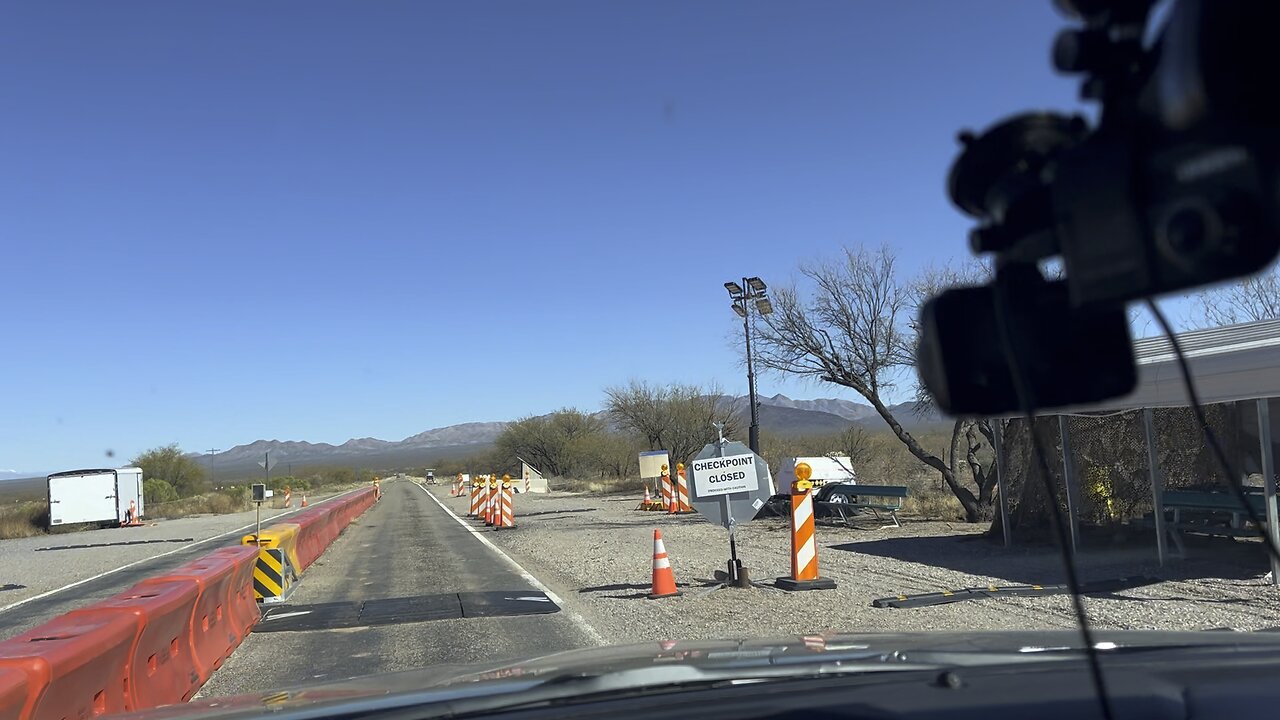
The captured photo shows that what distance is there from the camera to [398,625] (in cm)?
963

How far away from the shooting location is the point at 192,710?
3389 mm

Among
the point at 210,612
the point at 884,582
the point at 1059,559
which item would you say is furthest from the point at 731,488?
the point at 210,612

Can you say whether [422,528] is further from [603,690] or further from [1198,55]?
[1198,55]

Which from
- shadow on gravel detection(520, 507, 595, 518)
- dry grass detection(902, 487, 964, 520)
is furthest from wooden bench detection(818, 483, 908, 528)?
shadow on gravel detection(520, 507, 595, 518)

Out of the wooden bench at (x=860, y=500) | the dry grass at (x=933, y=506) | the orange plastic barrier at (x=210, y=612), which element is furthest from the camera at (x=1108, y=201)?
the dry grass at (x=933, y=506)

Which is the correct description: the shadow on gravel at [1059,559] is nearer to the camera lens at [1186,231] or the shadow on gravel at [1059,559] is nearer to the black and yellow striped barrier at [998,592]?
the black and yellow striped barrier at [998,592]

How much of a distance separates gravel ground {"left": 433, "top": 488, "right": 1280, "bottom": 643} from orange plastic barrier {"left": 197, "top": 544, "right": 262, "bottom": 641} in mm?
3524

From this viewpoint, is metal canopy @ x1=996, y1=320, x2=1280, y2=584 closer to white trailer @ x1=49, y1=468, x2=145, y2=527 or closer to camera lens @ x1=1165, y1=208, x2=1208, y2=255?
camera lens @ x1=1165, y1=208, x2=1208, y2=255

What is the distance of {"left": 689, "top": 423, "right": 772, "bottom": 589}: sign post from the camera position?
11.6 m

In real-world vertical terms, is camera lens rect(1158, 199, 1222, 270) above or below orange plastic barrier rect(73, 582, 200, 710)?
above

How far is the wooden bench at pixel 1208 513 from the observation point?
479 inches

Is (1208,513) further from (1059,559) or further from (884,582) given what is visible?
(884,582)

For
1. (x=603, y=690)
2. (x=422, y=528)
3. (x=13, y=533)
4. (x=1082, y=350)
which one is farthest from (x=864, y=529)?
(x=13, y=533)

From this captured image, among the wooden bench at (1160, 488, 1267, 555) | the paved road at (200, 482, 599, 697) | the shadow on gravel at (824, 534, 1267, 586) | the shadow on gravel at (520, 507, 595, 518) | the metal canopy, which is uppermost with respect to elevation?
the metal canopy
